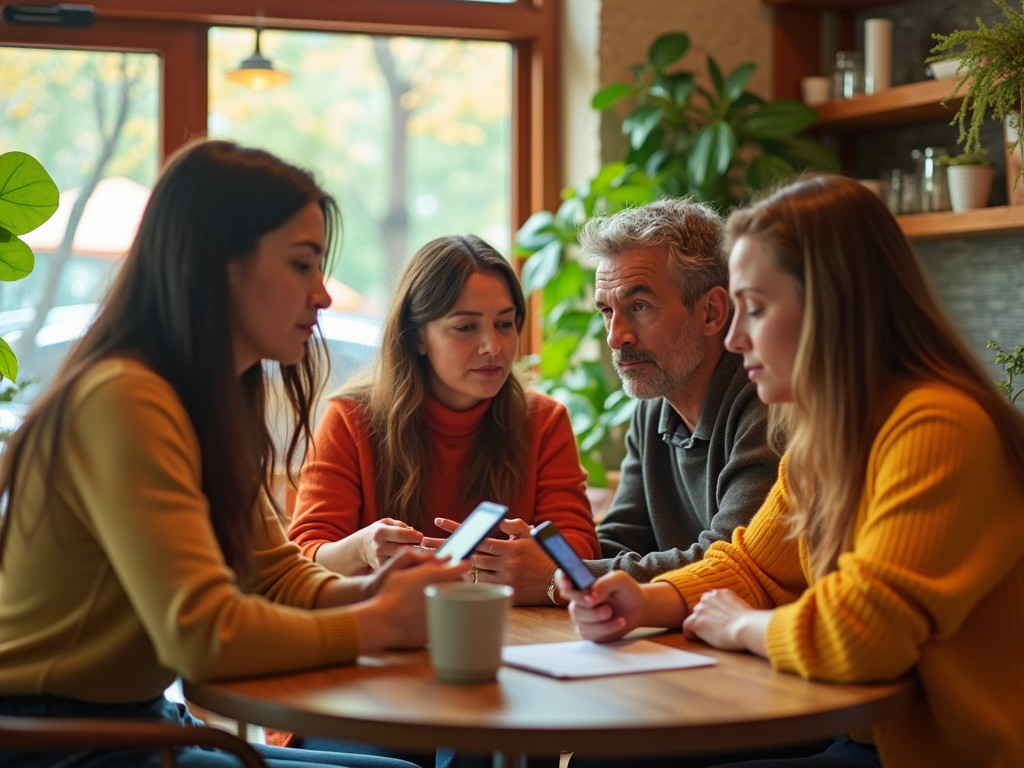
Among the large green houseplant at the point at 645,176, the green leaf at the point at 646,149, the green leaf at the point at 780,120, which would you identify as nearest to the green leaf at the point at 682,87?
the large green houseplant at the point at 645,176

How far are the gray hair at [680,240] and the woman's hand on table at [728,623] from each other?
83 centimetres

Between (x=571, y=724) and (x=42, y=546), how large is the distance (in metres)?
0.69

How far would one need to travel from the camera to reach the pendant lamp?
12.5 feet

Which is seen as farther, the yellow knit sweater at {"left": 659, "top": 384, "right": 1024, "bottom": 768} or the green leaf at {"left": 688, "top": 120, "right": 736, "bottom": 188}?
the green leaf at {"left": 688, "top": 120, "right": 736, "bottom": 188}

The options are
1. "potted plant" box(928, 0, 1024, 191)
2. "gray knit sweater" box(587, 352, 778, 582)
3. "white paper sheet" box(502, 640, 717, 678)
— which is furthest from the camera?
"potted plant" box(928, 0, 1024, 191)

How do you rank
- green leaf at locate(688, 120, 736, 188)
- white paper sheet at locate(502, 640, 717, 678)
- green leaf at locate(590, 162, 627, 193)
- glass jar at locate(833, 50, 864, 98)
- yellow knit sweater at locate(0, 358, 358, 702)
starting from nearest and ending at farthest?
1. yellow knit sweater at locate(0, 358, 358, 702)
2. white paper sheet at locate(502, 640, 717, 678)
3. green leaf at locate(688, 120, 736, 188)
4. green leaf at locate(590, 162, 627, 193)
5. glass jar at locate(833, 50, 864, 98)

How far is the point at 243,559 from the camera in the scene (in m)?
1.56

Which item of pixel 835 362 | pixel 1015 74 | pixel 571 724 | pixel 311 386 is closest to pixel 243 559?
pixel 311 386

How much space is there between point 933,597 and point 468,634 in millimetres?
537

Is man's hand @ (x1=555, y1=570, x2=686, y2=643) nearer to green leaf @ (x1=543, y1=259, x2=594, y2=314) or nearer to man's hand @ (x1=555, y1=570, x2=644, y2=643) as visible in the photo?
man's hand @ (x1=555, y1=570, x2=644, y2=643)

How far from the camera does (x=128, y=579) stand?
1.30 metres

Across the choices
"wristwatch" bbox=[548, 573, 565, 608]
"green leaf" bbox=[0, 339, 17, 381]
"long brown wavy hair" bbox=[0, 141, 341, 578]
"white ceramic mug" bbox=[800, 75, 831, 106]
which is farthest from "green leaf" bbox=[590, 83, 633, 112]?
"long brown wavy hair" bbox=[0, 141, 341, 578]

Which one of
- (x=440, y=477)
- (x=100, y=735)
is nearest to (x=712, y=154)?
(x=440, y=477)

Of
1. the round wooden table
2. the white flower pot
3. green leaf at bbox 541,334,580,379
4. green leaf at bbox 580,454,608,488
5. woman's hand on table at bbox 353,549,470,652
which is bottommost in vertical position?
green leaf at bbox 580,454,608,488
